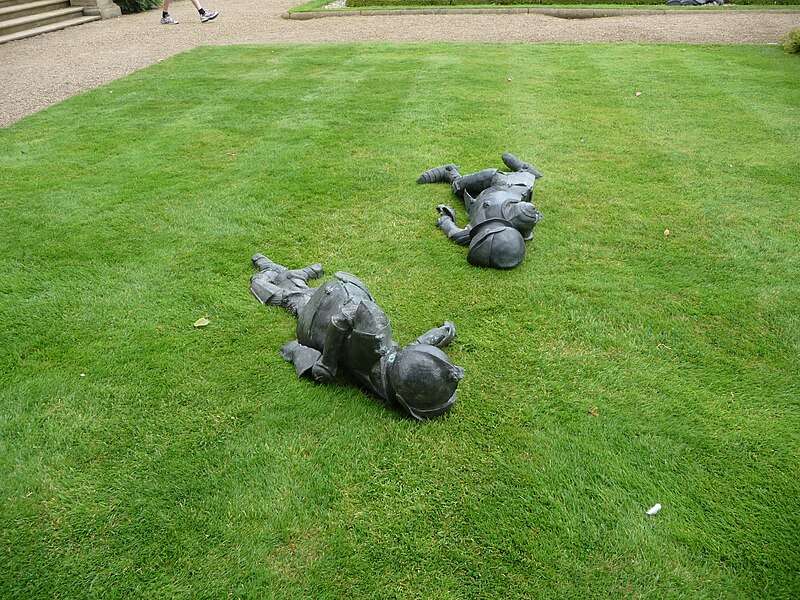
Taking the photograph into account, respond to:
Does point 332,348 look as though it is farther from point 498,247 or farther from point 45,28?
point 45,28

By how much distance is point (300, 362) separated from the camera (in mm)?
3707

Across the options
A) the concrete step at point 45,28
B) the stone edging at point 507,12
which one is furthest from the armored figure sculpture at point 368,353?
the stone edging at point 507,12

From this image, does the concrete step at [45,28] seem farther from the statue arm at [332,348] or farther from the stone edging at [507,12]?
the statue arm at [332,348]

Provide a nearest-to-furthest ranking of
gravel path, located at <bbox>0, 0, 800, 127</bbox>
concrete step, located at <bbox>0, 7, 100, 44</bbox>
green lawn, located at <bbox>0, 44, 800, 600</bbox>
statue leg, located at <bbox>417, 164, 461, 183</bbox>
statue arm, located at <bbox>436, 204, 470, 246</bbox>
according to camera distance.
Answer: green lawn, located at <bbox>0, 44, 800, 600</bbox>, statue arm, located at <bbox>436, 204, 470, 246</bbox>, statue leg, located at <bbox>417, 164, 461, 183</bbox>, gravel path, located at <bbox>0, 0, 800, 127</bbox>, concrete step, located at <bbox>0, 7, 100, 44</bbox>

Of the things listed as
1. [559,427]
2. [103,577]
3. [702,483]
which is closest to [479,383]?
[559,427]

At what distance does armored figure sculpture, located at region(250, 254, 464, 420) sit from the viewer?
3.21m

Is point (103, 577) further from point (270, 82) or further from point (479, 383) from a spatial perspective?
point (270, 82)

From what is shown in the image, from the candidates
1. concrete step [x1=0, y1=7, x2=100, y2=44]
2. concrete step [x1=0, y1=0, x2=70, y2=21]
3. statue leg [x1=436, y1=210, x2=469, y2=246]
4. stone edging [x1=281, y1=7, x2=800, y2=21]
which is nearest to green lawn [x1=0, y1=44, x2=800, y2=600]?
statue leg [x1=436, y1=210, x2=469, y2=246]

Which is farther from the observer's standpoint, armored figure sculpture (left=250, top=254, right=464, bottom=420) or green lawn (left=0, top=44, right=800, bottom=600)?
armored figure sculpture (left=250, top=254, right=464, bottom=420)

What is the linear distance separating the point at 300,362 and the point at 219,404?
1.82ft

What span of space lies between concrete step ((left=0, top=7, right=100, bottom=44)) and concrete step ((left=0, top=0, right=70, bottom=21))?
49 cm

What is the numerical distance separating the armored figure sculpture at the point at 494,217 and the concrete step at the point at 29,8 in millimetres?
14720

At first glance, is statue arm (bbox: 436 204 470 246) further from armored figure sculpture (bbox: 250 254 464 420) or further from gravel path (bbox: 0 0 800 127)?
gravel path (bbox: 0 0 800 127)

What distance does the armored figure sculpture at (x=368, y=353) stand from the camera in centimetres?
321
